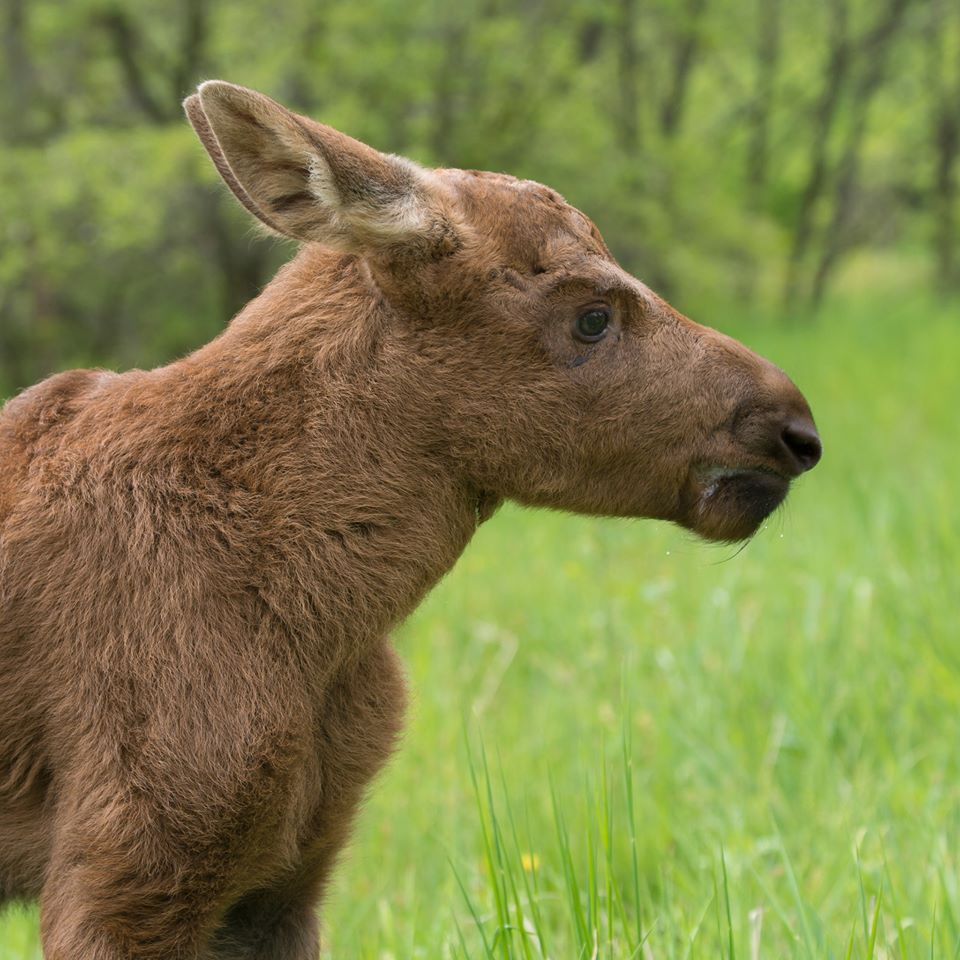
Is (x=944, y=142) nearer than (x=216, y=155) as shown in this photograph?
No

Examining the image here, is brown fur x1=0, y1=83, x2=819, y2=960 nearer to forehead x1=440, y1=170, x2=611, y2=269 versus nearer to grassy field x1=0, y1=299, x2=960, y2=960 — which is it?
forehead x1=440, y1=170, x2=611, y2=269

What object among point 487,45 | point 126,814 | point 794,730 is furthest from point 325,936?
point 487,45

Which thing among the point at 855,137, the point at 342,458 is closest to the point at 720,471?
the point at 342,458

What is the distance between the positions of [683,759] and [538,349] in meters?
2.40

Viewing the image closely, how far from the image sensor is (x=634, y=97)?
20.6 m

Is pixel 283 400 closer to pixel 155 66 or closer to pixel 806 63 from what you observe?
pixel 155 66

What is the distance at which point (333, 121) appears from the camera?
11.9 metres

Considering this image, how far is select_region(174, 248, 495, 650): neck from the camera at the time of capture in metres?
2.84

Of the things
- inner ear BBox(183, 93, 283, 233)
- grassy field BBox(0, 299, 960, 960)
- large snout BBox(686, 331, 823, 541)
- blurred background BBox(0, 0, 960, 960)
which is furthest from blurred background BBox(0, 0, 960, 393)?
large snout BBox(686, 331, 823, 541)

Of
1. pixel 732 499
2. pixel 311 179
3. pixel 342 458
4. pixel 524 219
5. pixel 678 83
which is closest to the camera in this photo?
pixel 311 179

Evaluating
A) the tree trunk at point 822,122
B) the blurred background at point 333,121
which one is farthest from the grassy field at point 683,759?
the tree trunk at point 822,122

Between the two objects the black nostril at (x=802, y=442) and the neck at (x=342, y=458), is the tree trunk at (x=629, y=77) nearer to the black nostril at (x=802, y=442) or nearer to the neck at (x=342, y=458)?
the black nostril at (x=802, y=442)

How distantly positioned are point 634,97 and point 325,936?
18.8m

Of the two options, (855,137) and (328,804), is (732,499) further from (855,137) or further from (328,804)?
(855,137)
